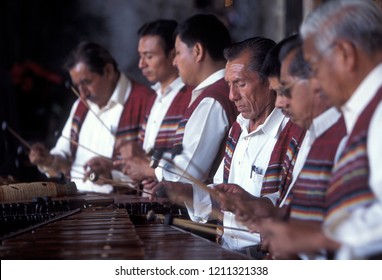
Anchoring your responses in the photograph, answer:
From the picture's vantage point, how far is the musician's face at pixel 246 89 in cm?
→ 413

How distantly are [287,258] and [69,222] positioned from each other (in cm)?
119

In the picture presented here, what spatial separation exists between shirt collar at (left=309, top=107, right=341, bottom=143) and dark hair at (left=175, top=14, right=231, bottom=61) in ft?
5.99

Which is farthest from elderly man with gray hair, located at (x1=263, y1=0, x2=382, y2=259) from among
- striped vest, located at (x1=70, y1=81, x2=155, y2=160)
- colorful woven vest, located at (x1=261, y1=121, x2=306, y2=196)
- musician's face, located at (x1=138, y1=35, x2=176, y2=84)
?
striped vest, located at (x1=70, y1=81, x2=155, y2=160)

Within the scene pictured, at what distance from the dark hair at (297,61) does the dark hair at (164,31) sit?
8.25 ft

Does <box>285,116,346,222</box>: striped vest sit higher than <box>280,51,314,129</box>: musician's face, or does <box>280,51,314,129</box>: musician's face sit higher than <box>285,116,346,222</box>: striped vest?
<box>280,51,314,129</box>: musician's face

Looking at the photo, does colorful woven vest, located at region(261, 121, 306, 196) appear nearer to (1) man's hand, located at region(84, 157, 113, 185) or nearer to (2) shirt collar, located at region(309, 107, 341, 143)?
(2) shirt collar, located at region(309, 107, 341, 143)

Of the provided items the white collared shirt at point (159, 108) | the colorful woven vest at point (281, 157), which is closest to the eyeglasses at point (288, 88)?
the colorful woven vest at point (281, 157)

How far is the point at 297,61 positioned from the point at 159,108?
2.54 metres

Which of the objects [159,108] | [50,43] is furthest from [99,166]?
[50,43]

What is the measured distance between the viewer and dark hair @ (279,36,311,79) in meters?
3.24

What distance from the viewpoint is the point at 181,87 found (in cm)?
565

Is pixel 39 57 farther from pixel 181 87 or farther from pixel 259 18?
pixel 181 87

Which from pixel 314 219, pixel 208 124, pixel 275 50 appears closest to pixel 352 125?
pixel 314 219
